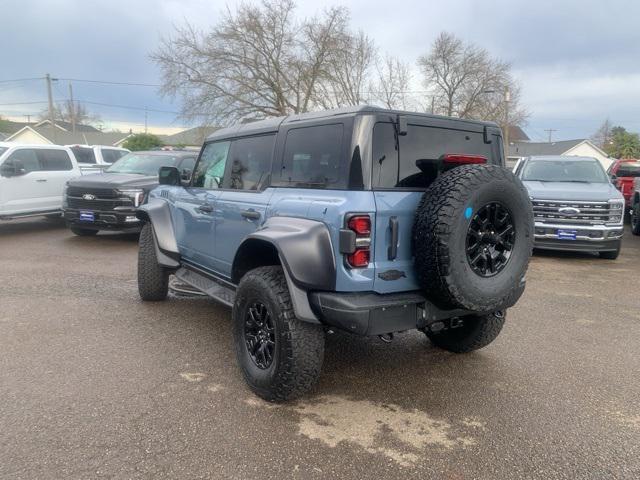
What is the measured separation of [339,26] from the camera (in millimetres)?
29719

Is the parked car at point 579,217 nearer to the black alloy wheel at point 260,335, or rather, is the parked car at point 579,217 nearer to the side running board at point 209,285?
the side running board at point 209,285

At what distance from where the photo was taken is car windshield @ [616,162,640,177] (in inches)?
550

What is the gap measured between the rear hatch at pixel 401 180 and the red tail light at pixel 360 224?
0.20 feet

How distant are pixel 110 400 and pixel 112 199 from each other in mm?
6399

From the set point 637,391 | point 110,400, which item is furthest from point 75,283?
point 637,391

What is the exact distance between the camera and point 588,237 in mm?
8070

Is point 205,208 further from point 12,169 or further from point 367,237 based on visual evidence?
point 12,169

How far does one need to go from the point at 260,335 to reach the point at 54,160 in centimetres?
963

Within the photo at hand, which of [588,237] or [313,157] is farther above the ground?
[313,157]

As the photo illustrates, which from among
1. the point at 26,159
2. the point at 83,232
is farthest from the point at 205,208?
the point at 26,159

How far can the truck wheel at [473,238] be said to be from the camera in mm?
2787

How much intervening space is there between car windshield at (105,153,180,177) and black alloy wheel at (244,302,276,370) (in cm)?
713

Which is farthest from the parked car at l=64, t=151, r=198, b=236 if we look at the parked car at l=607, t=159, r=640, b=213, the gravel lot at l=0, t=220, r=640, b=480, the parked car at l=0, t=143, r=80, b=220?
the parked car at l=607, t=159, r=640, b=213

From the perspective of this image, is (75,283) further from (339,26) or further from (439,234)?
(339,26)
